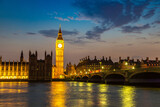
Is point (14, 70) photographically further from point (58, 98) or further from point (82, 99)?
point (82, 99)

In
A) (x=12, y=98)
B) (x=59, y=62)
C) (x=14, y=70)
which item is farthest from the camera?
(x=59, y=62)

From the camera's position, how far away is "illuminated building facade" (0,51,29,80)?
506 ft

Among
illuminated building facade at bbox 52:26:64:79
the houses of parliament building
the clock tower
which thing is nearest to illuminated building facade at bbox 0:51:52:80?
the houses of parliament building

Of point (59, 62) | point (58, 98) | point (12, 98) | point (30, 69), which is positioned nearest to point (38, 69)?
point (30, 69)

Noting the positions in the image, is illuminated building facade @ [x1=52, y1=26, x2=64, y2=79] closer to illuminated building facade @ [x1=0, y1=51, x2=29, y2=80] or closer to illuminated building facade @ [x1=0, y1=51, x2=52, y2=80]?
illuminated building facade @ [x1=0, y1=51, x2=52, y2=80]

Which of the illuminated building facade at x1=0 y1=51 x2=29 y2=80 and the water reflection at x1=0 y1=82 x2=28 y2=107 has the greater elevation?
the illuminated building facade at x1=0 y1=51 x2=29 y2=80

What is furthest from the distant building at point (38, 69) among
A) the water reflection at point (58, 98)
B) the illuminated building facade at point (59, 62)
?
the water reflection at point (58, 98)

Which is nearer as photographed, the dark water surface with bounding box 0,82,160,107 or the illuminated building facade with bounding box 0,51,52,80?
the dark water surface with bounding box 0,82,160,107

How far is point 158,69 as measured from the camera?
182 feet

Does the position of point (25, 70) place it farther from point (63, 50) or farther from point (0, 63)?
point (63, 50)

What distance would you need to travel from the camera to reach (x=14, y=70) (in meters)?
156

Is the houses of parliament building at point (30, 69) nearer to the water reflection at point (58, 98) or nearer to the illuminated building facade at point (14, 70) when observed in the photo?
the illuminated building facade at point (14, 70)

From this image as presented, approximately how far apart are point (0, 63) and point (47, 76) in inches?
1356

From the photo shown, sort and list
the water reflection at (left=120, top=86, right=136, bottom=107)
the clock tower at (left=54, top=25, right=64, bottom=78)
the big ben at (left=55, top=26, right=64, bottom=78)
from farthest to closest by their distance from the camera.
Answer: the big ben at (left=55, top=26, right=64, bottom=78)
the clock tower at (left=54, top=25, right=64, bottom=78)
the water reflection at (left=120, top=86, right=136, bottom=107)
